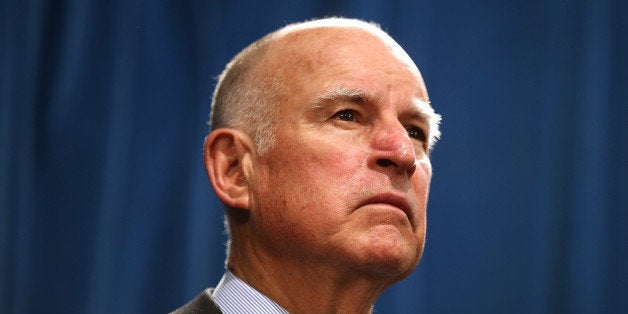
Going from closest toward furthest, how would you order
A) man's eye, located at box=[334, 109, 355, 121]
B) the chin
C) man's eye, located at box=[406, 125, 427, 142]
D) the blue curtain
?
1. the chin
2. man's eye, located at box=[334, 109, 355, 121]
3. man's eye, located at box=[406, 125, 427, 142]
4. the blue curtain

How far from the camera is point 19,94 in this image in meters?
2.49

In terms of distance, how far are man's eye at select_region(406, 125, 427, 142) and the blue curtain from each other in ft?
2.39

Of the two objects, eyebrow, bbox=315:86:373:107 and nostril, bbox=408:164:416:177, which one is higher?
eyebrow, bbox=315:86:373:107

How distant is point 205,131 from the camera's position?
8.61 feet

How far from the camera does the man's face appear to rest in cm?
166

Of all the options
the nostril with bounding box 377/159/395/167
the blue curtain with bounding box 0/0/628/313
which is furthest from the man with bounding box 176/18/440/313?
the blue curtain with bounding box 0/0/628/313

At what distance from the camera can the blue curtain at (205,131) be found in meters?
2.48

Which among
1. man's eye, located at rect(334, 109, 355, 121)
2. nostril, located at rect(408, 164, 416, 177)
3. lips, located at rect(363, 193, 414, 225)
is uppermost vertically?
man's eye, located at rect(334, 109, 355, 121)

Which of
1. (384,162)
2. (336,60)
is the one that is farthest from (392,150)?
(336,60)

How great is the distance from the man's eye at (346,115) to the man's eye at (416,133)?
0.20 metres

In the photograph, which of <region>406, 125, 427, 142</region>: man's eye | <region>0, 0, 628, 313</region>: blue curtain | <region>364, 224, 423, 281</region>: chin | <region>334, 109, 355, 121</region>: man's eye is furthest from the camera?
<region>0, 0, 628, 313</region>: blue curtain

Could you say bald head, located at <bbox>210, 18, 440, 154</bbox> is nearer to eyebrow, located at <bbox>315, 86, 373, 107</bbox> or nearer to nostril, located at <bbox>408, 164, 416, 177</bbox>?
eyebrow, located at <bbox>315, 86, 373, 107</bbox>

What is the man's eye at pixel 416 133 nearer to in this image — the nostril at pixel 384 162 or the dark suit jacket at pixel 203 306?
the nostril at pixel 384 162

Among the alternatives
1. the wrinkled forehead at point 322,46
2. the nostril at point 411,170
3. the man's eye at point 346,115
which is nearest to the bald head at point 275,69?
the wrinkled forehead at point 322,46
